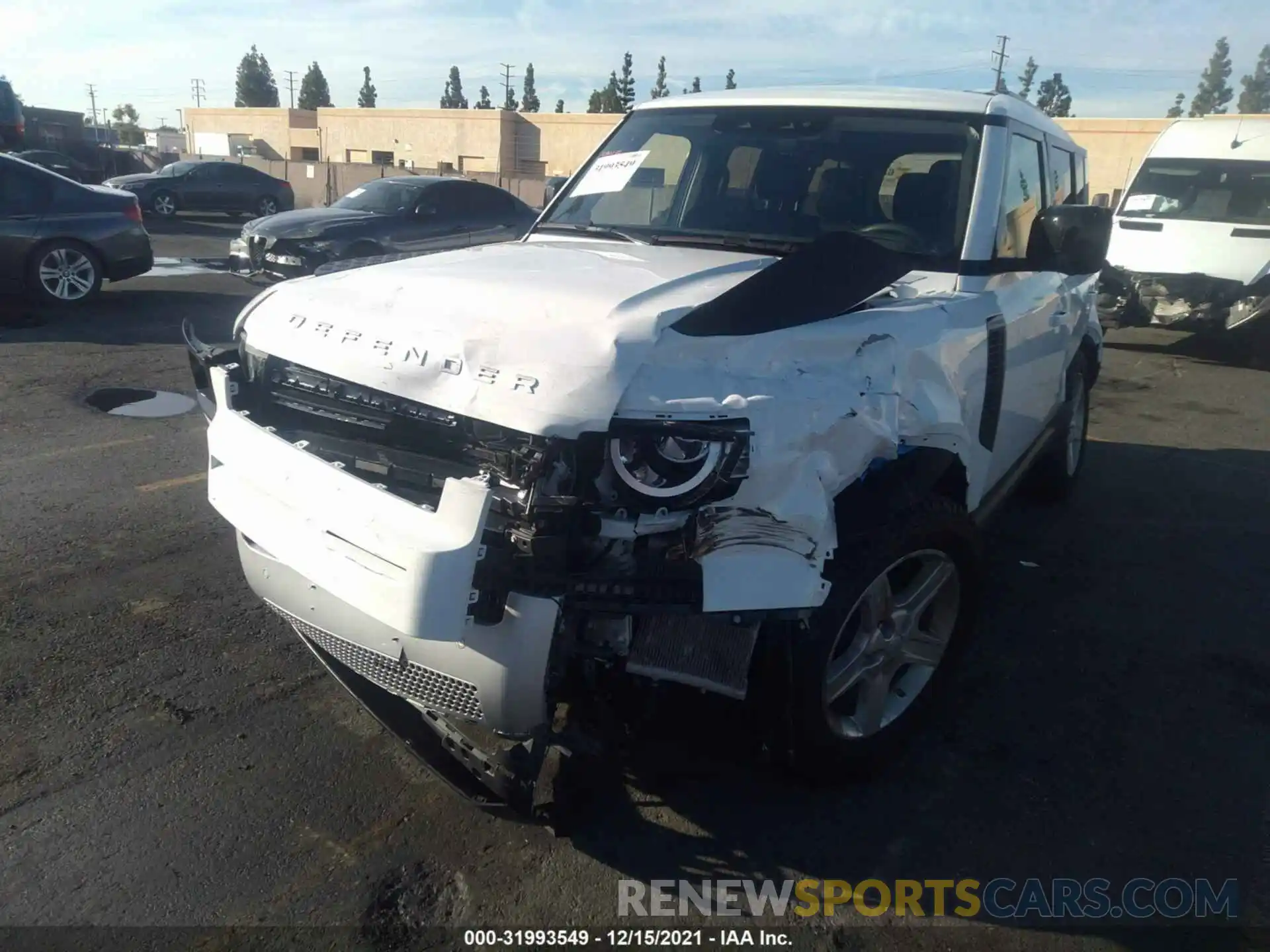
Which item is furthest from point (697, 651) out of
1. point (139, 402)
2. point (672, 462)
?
point (139, 402)

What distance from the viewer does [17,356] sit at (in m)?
8.25

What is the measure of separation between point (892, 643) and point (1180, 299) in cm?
975

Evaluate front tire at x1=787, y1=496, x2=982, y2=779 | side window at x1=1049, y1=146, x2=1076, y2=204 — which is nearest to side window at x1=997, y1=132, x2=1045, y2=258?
side window at x1=1049, y1=146, x2=1076, y2=204

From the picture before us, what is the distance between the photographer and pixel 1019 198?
13.3 feet

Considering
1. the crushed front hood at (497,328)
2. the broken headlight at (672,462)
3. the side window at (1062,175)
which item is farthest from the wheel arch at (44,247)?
the broken headlight at (672,462)

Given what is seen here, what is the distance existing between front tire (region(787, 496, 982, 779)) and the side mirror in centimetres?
122

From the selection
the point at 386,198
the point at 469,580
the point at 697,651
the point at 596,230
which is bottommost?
the point at 697,651

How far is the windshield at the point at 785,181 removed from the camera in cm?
373

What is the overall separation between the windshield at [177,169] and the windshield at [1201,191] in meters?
21.0

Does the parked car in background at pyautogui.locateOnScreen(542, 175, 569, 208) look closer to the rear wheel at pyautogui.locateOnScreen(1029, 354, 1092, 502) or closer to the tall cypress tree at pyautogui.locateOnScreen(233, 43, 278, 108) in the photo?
the rear wheel at pyautogui.locateOnScreen(1029, 354, 1092, 502)

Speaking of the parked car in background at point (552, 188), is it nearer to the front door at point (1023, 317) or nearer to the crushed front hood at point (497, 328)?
Result: the crushed front hood at point (497, 328)

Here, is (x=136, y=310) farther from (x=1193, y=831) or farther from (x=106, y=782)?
(x=1193, y=831)

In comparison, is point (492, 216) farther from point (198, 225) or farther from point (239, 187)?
point (239, 187)

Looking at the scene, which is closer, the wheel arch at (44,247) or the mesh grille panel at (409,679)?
the mesh grille panel at (409,679)
